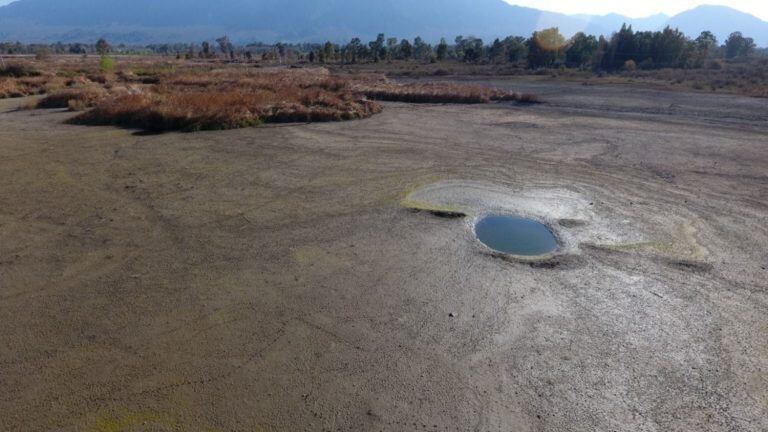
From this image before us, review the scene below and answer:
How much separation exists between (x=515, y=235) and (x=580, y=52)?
80578 mm

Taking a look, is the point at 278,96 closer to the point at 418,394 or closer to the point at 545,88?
the point at 418,394

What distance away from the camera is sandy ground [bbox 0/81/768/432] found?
193 inches

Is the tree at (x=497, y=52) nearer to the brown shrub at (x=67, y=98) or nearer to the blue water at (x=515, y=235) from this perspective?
the brown shrub at (x=67, y=98)

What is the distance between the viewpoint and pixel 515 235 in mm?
9289

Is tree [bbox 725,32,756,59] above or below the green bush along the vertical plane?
above

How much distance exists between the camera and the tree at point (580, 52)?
77812 millimetres

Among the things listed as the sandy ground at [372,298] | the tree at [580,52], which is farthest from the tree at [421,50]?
the sandy ground at [372,298]

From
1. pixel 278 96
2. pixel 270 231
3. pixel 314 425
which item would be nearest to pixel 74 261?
pixel 270 231

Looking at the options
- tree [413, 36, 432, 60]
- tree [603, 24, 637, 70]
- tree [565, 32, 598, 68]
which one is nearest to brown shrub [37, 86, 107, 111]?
tree [603, 24, 637, 70]

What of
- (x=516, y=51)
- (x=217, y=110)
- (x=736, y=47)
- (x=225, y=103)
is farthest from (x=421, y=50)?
(x=217, y=110)

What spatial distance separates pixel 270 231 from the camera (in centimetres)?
910

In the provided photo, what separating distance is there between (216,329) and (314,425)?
87.0 inches

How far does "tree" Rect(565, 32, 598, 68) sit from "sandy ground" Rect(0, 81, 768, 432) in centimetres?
7230

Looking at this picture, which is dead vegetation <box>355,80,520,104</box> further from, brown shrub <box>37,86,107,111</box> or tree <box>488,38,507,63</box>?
tree <box>488,38,507,63</box>
